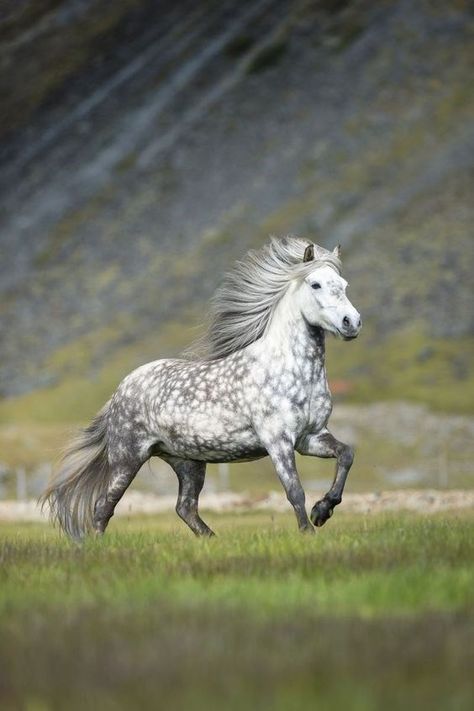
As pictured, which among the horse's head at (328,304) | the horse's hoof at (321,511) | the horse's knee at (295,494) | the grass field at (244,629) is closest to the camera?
the grass field at (244,629)

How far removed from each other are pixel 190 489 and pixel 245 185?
151482 millimetres

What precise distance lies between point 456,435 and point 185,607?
65526mm

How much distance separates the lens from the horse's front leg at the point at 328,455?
41.2ft

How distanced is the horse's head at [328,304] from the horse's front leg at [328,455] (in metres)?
1.08

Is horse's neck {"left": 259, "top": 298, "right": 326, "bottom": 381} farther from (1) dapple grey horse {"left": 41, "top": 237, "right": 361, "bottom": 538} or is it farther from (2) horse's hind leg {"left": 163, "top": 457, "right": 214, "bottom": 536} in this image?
(2) horse's hind leg {"left": 163, "top": 457, "right": 214, "bottom": 536}

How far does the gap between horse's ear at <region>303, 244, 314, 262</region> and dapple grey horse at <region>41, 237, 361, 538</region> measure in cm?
1

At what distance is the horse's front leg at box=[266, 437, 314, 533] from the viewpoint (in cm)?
1263

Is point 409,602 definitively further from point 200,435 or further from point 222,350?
point 222,350

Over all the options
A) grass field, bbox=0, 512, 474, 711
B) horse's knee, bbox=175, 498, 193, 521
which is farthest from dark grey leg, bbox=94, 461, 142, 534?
grass field, bbox=0, 512, 474, 711

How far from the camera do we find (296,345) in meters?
13.3

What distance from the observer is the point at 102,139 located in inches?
7274

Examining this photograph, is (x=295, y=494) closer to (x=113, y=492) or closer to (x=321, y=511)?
(x=321, y=511)

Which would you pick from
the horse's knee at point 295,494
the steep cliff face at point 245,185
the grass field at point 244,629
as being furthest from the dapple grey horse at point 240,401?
the steep cliff face at point 245,185

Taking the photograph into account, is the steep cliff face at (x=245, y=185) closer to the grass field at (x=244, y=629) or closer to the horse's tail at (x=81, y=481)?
the horse's tail at (x=81, y=481)
